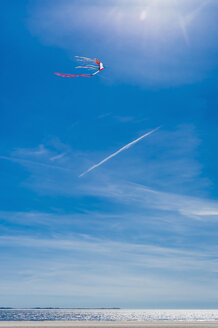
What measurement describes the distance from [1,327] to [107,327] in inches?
753

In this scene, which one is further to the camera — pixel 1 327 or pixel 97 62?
pixel 1 327

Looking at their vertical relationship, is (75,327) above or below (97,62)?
below

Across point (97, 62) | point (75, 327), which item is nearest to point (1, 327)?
point (75, 327)

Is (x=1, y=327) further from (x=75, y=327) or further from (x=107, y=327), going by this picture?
(x=107, y=327)

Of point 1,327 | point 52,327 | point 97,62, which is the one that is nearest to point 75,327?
point 52,327

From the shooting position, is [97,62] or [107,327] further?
[107,327]

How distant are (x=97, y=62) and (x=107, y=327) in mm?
51546

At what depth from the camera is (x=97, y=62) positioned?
34344 millimetres

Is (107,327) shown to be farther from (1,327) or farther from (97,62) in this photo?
(97,62)

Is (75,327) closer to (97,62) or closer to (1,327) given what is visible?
(1,327)

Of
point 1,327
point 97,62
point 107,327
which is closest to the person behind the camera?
point 97,62

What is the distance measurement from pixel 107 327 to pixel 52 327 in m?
10.2

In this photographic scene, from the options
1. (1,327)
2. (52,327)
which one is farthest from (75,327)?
(1,327)

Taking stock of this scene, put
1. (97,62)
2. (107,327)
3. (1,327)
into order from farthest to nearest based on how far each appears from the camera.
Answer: (107,327), (1,327), (97,62)
